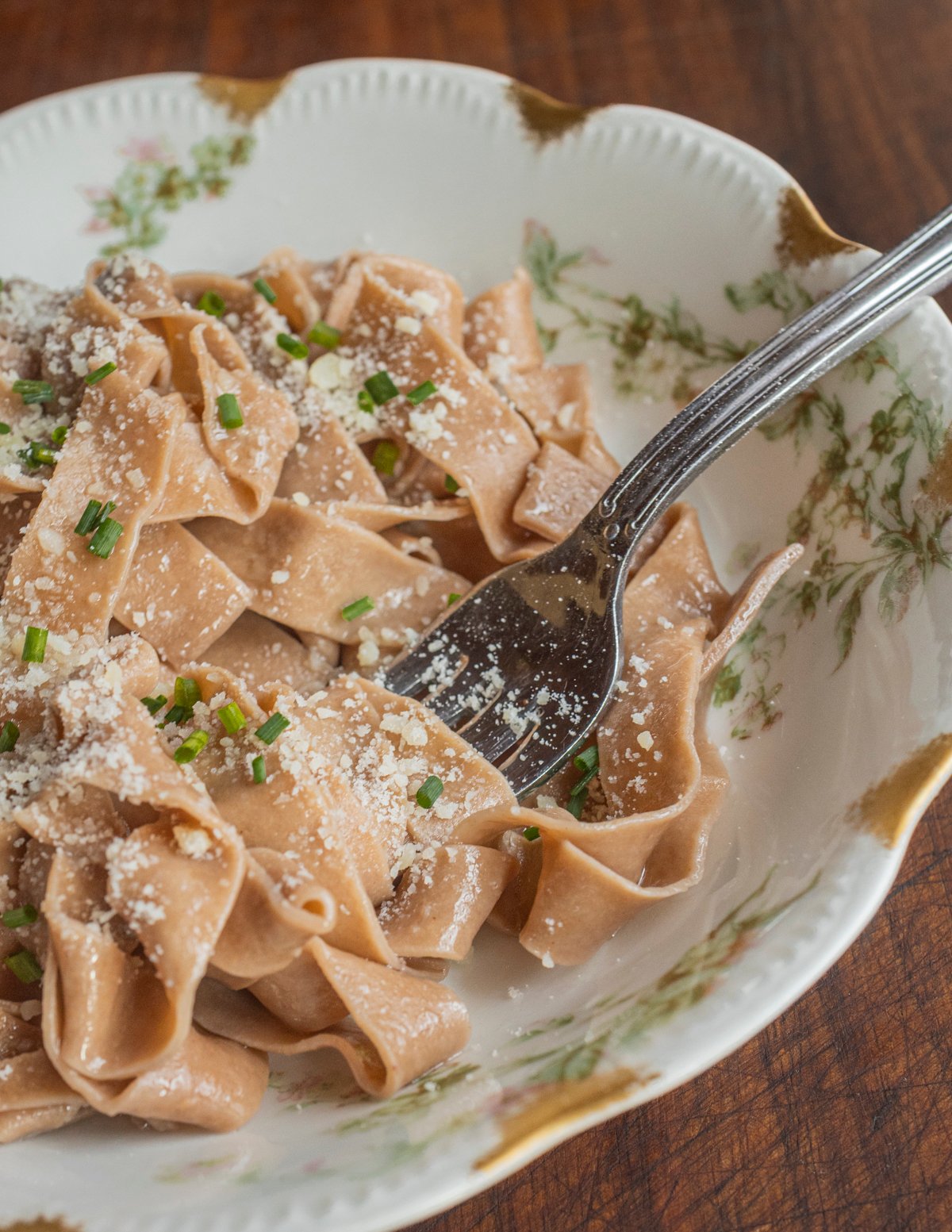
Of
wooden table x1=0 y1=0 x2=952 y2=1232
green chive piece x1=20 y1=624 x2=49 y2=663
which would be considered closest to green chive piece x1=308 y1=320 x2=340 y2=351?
green chive piece x1=20 y1=624 x2=49 y2=663

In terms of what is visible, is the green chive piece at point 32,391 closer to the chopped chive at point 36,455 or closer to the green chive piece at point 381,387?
the chopped chive at point 36,455

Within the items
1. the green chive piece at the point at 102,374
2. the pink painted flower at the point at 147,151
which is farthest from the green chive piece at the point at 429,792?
the pink painted flower at the point at 147,151

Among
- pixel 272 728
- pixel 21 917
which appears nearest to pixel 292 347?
pixel 272 728

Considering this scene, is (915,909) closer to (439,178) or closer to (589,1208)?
(589,1208)

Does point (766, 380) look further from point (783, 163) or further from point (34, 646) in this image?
point (34, 646)

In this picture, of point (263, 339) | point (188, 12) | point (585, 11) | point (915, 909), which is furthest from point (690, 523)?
point (188, 12)
